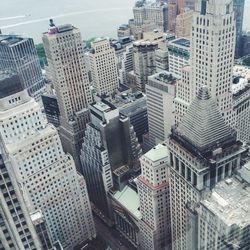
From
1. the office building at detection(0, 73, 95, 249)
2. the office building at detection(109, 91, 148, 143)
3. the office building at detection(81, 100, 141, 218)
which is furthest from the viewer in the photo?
the office building at detection(109, 91, 148, 143)

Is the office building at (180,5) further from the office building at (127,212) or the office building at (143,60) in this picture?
the office building at (127,212)

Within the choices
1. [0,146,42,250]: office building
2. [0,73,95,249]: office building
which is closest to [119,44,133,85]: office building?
[0,73,95,249]: office building

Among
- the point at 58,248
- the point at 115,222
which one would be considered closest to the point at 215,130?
the point at 58,248

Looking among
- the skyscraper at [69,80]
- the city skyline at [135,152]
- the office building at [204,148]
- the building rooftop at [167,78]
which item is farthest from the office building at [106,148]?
the office building at [204,148]

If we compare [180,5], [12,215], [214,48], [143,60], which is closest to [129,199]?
[214,48]

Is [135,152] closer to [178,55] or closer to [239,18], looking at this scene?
[178,55]

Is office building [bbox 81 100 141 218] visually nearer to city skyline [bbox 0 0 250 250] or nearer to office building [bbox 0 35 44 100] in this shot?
city skyline [bbox 0 0 250 250]
